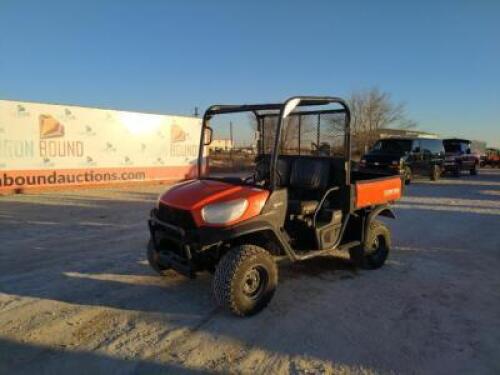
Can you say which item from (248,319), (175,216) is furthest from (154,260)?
(248,319)

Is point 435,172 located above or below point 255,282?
above

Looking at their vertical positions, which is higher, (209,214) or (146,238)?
(209,214)

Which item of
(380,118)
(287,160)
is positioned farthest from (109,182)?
(380,118)

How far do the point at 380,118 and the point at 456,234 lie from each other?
4745cm

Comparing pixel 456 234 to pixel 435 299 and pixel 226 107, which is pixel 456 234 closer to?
pixel 435 299

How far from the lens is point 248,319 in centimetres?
453

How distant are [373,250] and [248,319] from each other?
2681 millimetres

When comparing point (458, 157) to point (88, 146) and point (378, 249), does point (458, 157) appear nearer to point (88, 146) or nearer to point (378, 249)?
point (88, 146)

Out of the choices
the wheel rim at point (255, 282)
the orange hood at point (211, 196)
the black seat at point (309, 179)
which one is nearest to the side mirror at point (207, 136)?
the orange hood at point (211, 196)

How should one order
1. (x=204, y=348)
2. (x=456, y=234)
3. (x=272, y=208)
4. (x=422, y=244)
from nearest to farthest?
(x=204, y=348) → (x=272, y=208) → (x=422, y=244) → (x=456, y=234)

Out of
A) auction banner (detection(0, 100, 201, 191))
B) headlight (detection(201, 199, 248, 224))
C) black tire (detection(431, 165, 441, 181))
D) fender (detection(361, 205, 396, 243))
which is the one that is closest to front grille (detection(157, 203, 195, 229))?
headlight (detection(201, 199, 248, 224))

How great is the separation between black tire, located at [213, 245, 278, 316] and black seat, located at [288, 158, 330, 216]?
1420mm

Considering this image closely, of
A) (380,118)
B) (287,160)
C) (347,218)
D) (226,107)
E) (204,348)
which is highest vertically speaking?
(380,118)

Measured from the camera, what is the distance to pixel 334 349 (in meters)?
3.94
